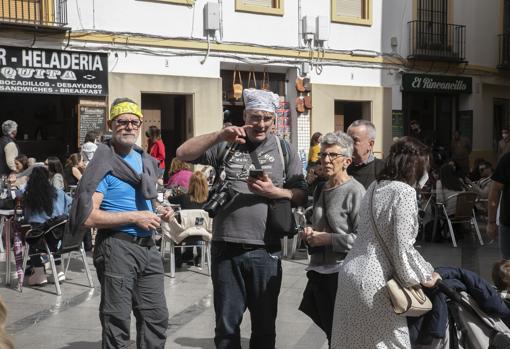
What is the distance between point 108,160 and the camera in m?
4.26

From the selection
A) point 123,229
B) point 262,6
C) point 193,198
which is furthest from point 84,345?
point 262,6

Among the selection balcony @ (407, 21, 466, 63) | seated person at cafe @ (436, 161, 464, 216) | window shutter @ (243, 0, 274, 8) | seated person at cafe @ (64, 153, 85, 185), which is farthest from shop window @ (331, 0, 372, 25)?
seated person at cafe @ (64, 153, 85, 185)

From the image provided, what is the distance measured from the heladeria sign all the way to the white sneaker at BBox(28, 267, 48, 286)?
19.6 feet

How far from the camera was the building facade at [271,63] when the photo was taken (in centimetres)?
1383

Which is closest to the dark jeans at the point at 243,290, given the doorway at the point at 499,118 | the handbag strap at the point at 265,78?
the handbag strap at the point at 265,78

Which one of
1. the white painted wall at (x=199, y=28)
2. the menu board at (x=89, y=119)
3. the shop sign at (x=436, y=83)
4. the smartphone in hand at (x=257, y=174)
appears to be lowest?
the smartphone in hand at (x=257, y=174)

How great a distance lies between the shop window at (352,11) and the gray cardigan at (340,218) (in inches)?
536

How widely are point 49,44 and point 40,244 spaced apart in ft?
22.3

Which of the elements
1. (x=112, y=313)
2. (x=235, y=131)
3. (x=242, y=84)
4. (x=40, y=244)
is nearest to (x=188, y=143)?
(x=235, y=131)

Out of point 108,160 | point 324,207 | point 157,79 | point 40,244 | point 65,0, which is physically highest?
point 65,0

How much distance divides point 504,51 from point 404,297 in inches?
777

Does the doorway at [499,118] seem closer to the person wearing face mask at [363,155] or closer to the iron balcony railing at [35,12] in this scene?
the iron balcony railing at [35,12]

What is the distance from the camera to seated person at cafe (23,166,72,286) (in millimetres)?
7711

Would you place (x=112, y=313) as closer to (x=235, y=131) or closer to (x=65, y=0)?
(x=235, y=131)
